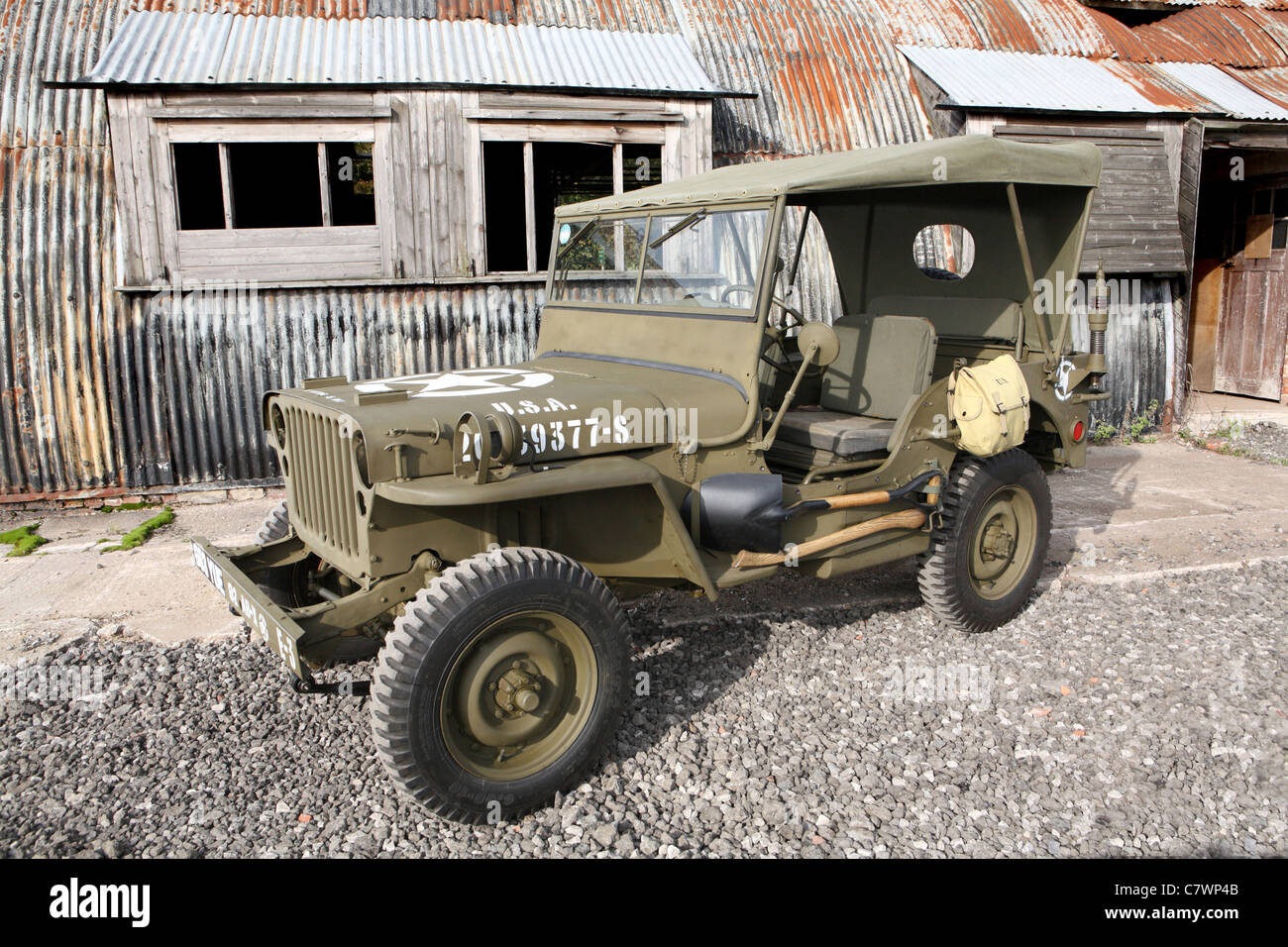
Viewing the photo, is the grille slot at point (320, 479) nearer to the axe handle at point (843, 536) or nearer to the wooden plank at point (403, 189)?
the axe handle at point (843, 536)

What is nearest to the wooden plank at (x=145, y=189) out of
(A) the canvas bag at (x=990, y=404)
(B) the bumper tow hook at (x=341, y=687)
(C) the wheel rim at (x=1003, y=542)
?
(B) the bumper tow hook at (x=341, y=687)

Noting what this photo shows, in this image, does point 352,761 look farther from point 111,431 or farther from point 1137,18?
point 1137,18

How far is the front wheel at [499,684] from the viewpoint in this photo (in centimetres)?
314

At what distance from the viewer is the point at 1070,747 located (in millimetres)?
3809

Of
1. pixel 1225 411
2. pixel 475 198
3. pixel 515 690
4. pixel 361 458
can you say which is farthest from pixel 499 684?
pixel 1225 411

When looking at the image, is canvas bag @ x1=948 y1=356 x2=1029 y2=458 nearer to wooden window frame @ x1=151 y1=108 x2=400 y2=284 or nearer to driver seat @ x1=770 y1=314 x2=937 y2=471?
driver seat @ x1=770 y1=314 x2=937 y2=471

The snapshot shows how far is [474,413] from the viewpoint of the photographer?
336cm

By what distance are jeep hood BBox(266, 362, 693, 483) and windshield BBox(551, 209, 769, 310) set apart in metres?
0.57

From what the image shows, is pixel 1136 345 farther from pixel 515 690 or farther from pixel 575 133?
pixel 515 690

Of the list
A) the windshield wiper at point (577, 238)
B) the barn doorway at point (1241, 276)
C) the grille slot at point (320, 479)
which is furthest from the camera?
the barn doorway at point (1241, 276)

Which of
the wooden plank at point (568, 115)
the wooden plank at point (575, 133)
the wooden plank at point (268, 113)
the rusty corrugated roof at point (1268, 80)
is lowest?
the wooden plank at point (575, 133)

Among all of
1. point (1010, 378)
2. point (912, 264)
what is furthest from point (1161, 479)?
point (1010, 378)

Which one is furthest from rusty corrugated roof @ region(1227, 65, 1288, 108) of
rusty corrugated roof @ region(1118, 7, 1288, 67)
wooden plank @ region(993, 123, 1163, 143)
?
wooden plank @ region(993, 123, 1163, 143)

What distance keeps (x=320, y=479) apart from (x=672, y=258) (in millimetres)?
1853
